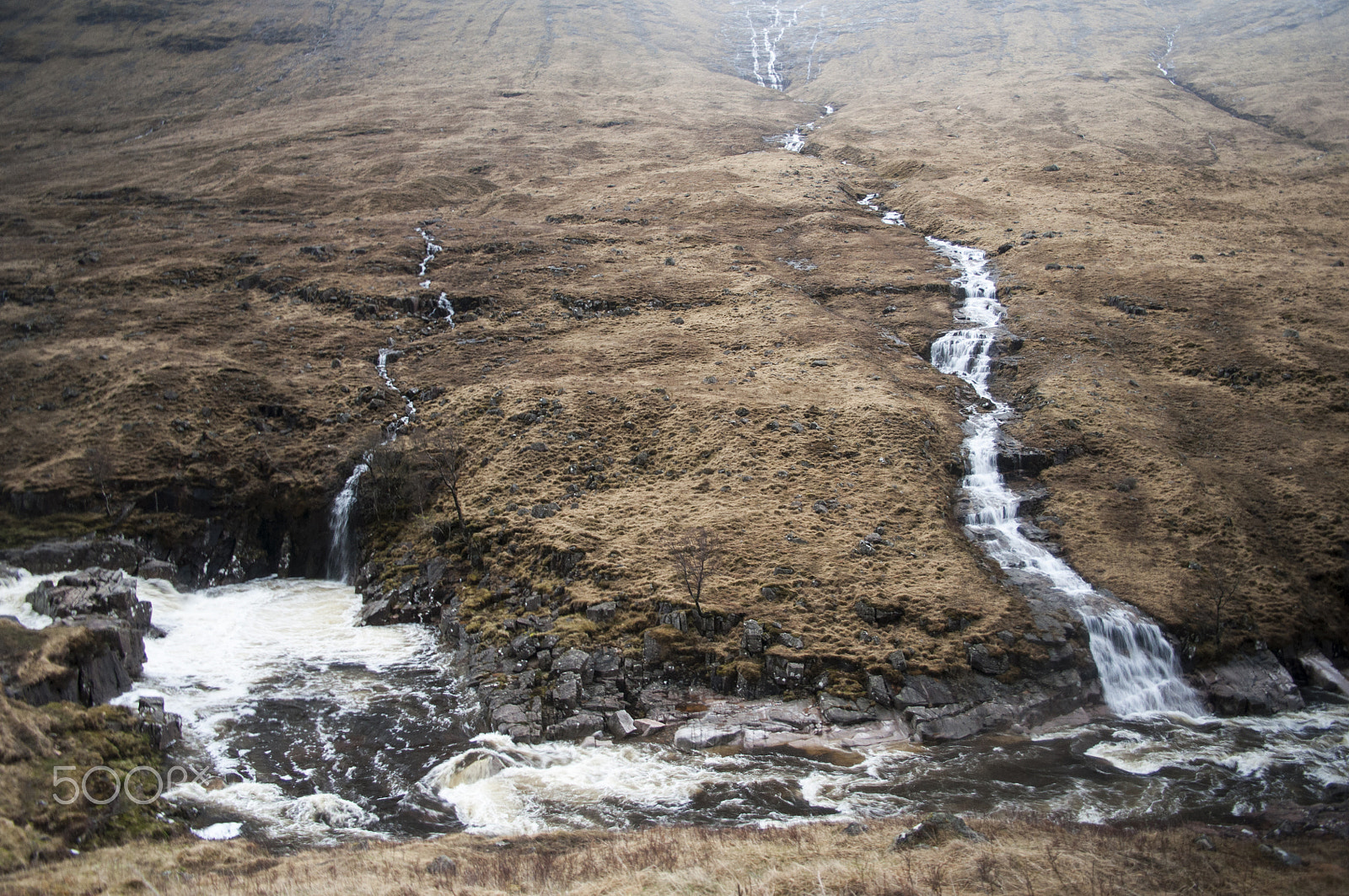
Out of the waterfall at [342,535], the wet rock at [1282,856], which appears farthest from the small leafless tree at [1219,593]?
the waterfall at [342,535]

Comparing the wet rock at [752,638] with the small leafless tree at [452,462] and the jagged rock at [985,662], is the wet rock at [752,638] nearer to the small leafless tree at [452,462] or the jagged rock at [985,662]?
the jagged rock at [985,662]

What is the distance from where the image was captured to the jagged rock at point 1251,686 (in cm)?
2509

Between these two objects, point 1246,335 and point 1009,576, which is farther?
point 1246,335

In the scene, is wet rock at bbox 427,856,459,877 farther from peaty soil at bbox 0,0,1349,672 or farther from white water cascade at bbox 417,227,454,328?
white water cascade at bbox 417,227,454,328

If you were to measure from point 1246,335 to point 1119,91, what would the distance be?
87826 mm

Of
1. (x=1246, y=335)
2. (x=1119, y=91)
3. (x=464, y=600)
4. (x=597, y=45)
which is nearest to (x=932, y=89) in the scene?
(x=1119, y=91)

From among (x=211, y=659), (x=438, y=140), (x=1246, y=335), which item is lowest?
(x=211, y=659)

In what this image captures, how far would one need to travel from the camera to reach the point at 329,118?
111750 mm

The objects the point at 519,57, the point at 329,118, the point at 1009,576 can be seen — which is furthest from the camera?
the point at 519,57

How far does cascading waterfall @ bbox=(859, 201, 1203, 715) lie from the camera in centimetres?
2614

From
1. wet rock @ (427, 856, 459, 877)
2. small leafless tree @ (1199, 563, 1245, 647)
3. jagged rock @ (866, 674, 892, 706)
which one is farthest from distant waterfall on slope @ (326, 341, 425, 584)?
small leafless tree @ (1199, 563, 1245, 647)

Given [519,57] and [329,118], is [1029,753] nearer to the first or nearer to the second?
[329,118]
